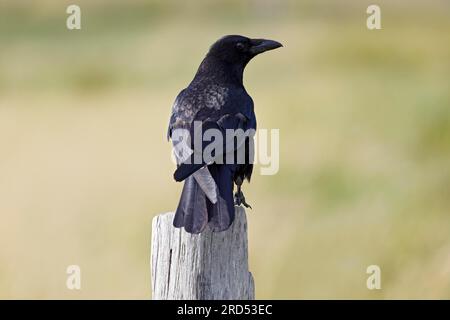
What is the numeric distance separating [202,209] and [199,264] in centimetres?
37

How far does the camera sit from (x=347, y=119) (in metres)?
13.4

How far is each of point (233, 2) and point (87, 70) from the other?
208 inches

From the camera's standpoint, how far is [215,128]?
21.0ft

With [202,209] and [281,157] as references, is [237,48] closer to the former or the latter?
[202,209]

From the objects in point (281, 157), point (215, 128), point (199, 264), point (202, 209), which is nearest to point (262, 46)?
point (215, 128)

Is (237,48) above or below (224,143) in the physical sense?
above

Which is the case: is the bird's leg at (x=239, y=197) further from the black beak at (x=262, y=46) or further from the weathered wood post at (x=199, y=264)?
the weathered wood post at (x=199, y=264)

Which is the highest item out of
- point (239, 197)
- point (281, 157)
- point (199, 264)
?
point (281, 157)

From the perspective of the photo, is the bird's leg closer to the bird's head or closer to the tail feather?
the bird's head

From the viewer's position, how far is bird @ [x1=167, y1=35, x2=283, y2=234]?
5555 mm

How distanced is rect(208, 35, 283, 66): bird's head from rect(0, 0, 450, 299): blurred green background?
2619mm

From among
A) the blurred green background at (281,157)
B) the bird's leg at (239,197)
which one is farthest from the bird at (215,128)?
the blurred green background at (281,157)

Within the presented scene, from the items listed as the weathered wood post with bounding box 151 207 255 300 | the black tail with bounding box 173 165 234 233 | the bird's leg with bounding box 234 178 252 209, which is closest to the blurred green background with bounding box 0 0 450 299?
the bird's leg with bounding box 234 178 252 209

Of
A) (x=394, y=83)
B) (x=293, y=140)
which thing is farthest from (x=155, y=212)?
(x=394, y=83)
